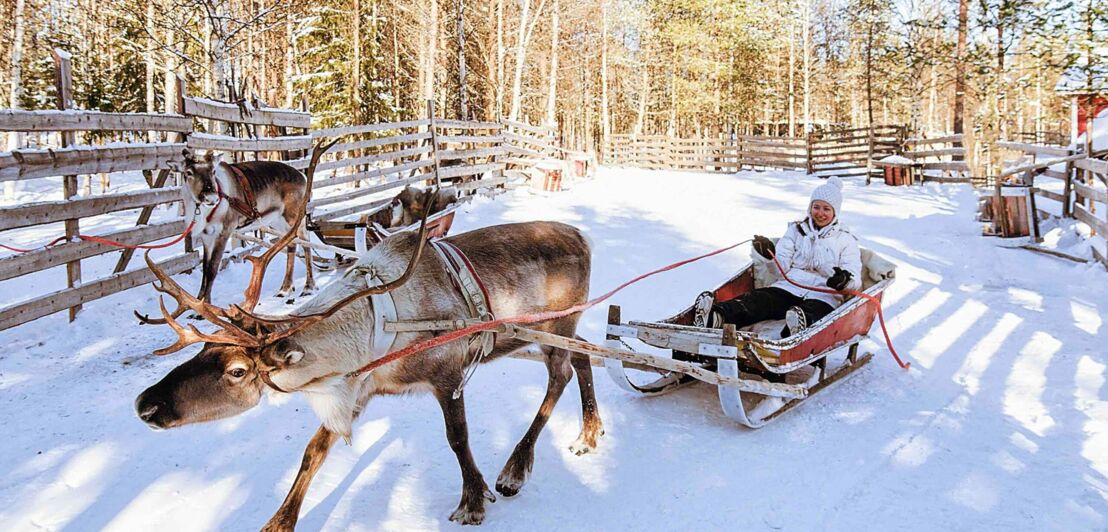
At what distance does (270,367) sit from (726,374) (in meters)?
2.58

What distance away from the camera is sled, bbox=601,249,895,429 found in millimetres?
4277

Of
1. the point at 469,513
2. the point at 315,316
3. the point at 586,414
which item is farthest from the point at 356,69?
the point at 315,316

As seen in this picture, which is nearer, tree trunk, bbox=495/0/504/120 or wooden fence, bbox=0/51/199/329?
wooden fence, bbox=0/51/199/329

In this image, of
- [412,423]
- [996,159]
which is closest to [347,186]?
[996,159]

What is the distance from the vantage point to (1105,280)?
8.07m

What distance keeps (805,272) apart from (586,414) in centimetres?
221

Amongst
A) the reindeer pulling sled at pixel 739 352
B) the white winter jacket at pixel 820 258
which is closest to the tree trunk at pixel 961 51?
the white winter jacket at pixel 820 258

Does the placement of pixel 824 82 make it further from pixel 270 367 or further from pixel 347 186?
pixel 270 367

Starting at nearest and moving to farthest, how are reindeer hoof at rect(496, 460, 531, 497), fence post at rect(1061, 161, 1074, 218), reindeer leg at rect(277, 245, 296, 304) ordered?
1. reindeer hoof at rect(496, 460, 531, 497)
2. reindeer leg at rect(277, 245, 296, 304)
3. fence post at rect(1061, 161, 1074, 218)

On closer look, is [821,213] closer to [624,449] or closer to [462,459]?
[624,449]

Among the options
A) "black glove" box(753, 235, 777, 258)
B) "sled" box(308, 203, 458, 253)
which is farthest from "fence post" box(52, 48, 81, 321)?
"black glove" box(753, 235, 777, 258)

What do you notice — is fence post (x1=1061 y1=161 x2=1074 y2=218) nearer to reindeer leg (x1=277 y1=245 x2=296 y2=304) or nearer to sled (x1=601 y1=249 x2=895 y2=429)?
sled (x1=601 y1=249 x2=895 y2=429)

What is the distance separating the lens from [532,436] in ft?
13.1

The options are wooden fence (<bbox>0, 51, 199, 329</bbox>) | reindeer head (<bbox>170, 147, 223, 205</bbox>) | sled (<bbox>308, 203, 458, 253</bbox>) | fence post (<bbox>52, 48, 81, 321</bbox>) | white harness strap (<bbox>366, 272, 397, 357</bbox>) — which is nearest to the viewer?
white harness strap (<bbox>366, 272, 397, 357</bbox>)
